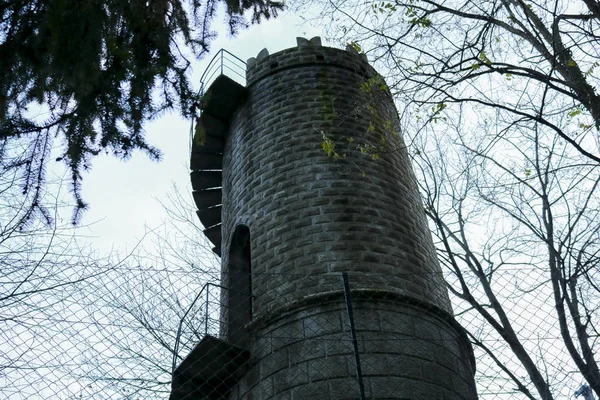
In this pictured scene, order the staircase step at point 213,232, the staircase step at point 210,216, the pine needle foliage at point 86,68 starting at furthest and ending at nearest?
the staircase step at point 213,232, the staircase step at point 210,216, the pine needle foliage at point 86,68

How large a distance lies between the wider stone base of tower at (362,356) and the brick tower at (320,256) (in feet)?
0.04

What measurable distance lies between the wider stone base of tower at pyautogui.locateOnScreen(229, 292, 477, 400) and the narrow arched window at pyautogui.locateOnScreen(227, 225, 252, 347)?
0.69m

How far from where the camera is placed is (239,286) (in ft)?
24.1

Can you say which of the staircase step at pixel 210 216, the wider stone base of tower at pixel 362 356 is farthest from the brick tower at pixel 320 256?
the staircase step at pixel 210 216

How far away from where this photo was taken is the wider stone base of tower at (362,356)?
17.1 feet

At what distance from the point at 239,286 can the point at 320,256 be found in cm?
144

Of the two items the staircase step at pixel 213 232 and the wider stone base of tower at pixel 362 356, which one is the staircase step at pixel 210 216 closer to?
the staircase step at pixel 213 232

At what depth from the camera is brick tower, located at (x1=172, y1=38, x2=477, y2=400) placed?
543 cm

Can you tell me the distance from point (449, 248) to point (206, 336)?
6.67m

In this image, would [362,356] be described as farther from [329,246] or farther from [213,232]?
[213,232]

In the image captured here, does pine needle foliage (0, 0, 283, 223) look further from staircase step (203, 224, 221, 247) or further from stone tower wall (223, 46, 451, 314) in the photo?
staircase step (203, 224, 221, 247)

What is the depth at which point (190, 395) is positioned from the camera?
6.27 metres

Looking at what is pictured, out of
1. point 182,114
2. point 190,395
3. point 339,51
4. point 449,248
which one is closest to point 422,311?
point 190,395

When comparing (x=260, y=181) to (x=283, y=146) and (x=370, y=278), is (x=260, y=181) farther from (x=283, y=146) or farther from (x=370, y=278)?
(x=370, y=278)
